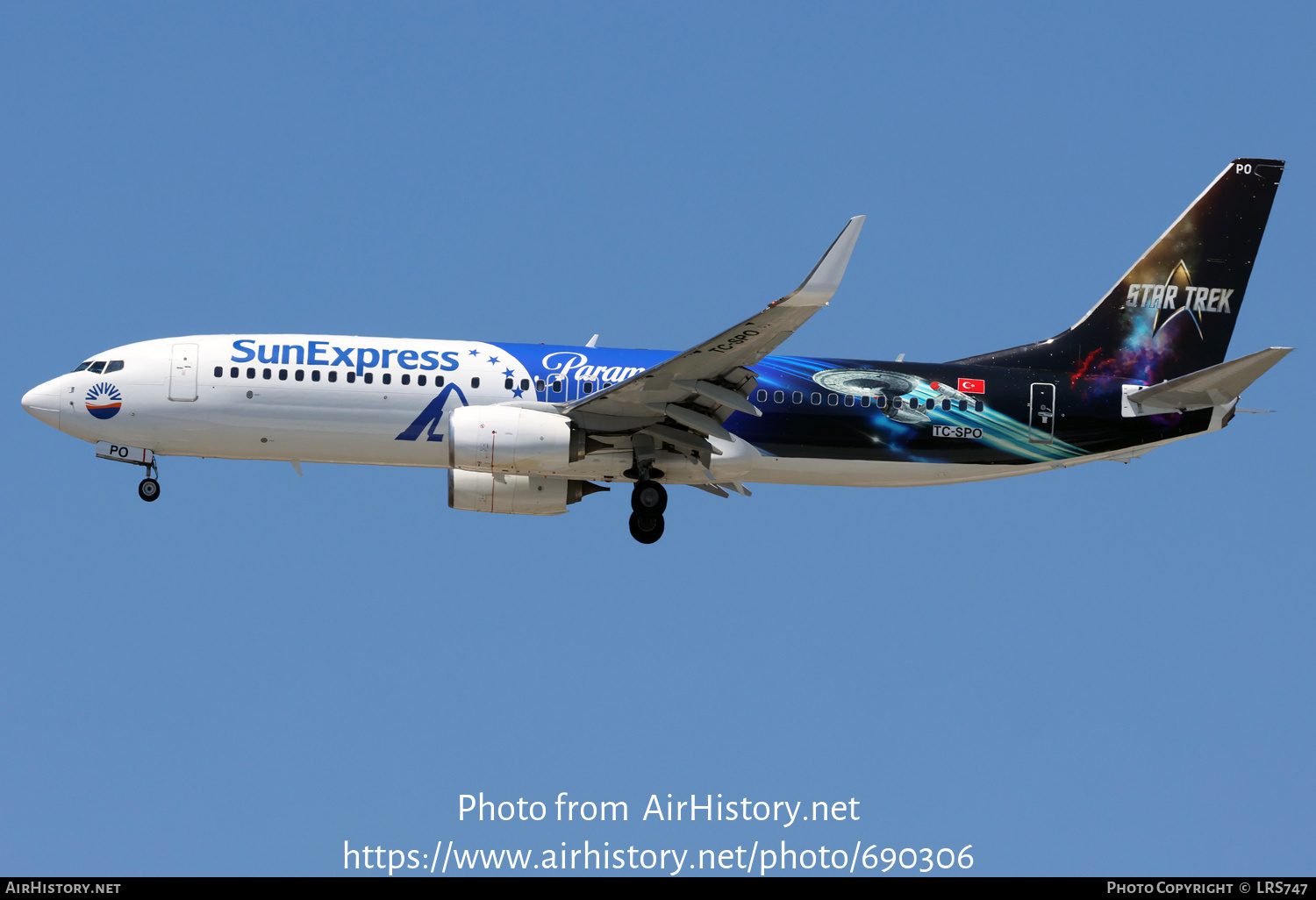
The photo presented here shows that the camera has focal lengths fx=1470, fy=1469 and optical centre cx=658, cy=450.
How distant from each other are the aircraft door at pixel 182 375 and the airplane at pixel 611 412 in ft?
0.14

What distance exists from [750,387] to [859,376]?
3882 mm

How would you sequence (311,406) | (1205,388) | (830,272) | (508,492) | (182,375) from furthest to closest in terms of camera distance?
(508,492) < (1205,388) < (182,375) < (311,406) < (830,272)

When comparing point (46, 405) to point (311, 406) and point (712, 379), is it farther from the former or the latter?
point (712, 379)

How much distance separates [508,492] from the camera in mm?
33406

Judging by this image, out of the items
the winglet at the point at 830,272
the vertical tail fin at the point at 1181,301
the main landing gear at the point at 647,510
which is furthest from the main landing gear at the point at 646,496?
the vertical tail fin at the point at 1181,301

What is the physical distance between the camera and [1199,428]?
33.0 metres

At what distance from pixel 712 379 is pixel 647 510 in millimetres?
3632

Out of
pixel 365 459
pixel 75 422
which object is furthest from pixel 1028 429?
pixel 75 422

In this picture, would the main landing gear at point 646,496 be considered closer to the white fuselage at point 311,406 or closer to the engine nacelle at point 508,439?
the white fuselage at point 311,406

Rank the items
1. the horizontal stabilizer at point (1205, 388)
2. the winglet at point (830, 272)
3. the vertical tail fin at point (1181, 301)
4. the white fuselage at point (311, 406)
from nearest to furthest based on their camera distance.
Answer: the winglet at point (830, 272) < the horizontal stabilizer at point (1205, 388) < the white fuselage at point (311, 406) < the vertical tail fin at point (1181, 301)

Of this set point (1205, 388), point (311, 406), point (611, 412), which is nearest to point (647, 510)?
point (611, 412)

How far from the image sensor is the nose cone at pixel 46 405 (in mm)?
32656

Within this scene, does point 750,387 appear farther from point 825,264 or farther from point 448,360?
point 448,360
